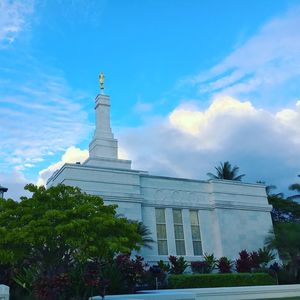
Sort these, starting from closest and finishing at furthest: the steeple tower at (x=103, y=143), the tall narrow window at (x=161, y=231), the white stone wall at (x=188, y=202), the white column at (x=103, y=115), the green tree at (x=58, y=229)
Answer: the green tree at (x=58, y=229) → the white stone wall at (x=188, y=202) → the tall narrow window at (x=161, y=231) → the steeple tower at (x=103, y=143) → the white column at (x=103, y=115)

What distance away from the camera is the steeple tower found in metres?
28.4

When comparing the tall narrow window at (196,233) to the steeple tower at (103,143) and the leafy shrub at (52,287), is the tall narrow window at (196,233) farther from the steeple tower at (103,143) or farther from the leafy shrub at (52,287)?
the leafy shrub at (52,287)

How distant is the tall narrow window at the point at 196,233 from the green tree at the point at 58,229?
49.2ft

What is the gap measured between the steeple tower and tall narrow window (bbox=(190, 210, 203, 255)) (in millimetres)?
5701

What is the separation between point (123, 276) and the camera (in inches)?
590

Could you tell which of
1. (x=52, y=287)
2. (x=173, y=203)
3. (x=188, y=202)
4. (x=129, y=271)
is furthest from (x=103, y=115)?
(x=52, y=287)

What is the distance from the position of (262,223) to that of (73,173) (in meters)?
15.0

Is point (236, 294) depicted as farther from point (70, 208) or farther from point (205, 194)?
point (205, 194)

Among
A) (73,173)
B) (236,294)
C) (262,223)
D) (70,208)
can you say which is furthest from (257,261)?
(70,208)

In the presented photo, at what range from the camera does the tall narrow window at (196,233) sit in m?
28.7

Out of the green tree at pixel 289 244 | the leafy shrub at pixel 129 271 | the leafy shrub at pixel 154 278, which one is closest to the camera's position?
the leafy shrub at pixel 129 271

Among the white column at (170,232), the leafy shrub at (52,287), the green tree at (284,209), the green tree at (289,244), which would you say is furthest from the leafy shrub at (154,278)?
the green tree at (284,209)

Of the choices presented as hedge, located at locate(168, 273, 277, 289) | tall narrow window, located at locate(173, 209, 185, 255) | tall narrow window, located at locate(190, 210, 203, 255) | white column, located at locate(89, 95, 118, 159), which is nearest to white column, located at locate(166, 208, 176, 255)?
tall narrow window, located at locate(173, 209, 185, 255)

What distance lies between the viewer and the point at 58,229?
1196 centimetres
